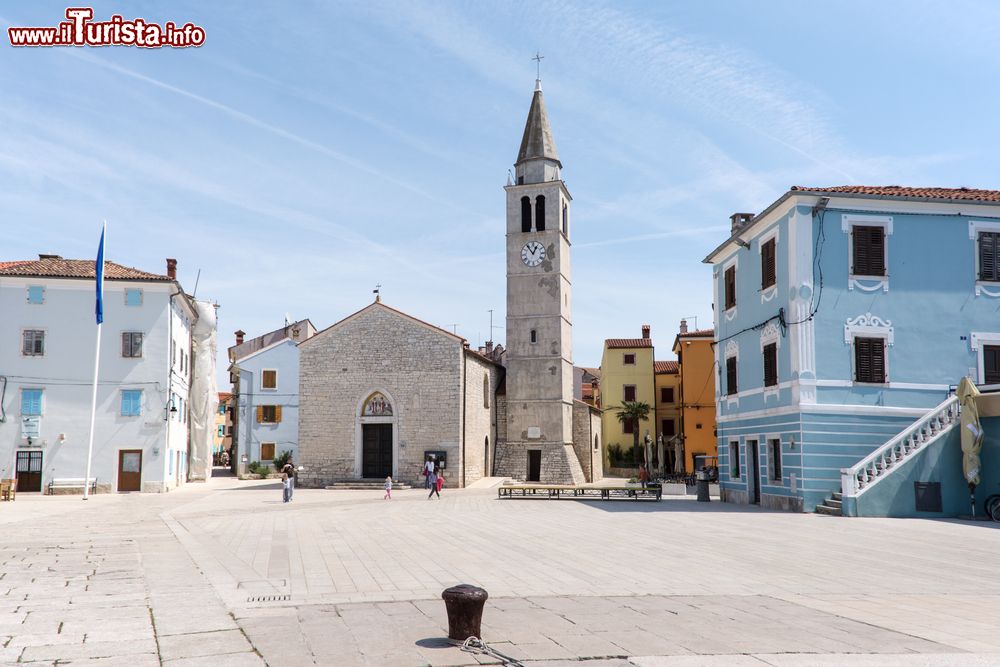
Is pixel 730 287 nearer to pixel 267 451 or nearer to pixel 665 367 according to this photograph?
pixel 665 367

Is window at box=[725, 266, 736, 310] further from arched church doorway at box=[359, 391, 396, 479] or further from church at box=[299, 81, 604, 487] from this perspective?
arched church doorway at box=[359, 391, 396, 479]

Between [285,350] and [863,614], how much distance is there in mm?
44403

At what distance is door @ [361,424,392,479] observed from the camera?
3972 centimetres

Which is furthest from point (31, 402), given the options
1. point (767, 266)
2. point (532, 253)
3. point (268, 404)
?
point (767, 266)

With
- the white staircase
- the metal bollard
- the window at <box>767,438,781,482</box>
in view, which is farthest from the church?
the metal bollard

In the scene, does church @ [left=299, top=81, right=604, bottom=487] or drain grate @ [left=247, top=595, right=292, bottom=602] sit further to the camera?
church @ [left=299, top=81, right=604, bottom=487]

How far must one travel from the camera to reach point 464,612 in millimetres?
7340

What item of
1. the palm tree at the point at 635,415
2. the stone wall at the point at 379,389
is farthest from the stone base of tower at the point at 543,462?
the palm tree at the point at 635,415

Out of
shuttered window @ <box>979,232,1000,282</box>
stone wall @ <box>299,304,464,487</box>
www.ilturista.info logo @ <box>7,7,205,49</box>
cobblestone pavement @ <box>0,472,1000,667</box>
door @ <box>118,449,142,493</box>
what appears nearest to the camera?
cobblestone pavement @ <box>0,472,1000,667</box>

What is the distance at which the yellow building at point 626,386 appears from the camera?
55.1 m

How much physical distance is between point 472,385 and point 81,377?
1726 cm

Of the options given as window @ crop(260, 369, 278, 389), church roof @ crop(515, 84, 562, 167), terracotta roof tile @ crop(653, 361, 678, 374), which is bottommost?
window @ crop(260, 369, 278, 389)

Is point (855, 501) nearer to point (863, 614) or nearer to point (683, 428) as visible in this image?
point (863, 614)

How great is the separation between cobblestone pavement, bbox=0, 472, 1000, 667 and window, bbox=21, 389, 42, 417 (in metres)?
14.7
